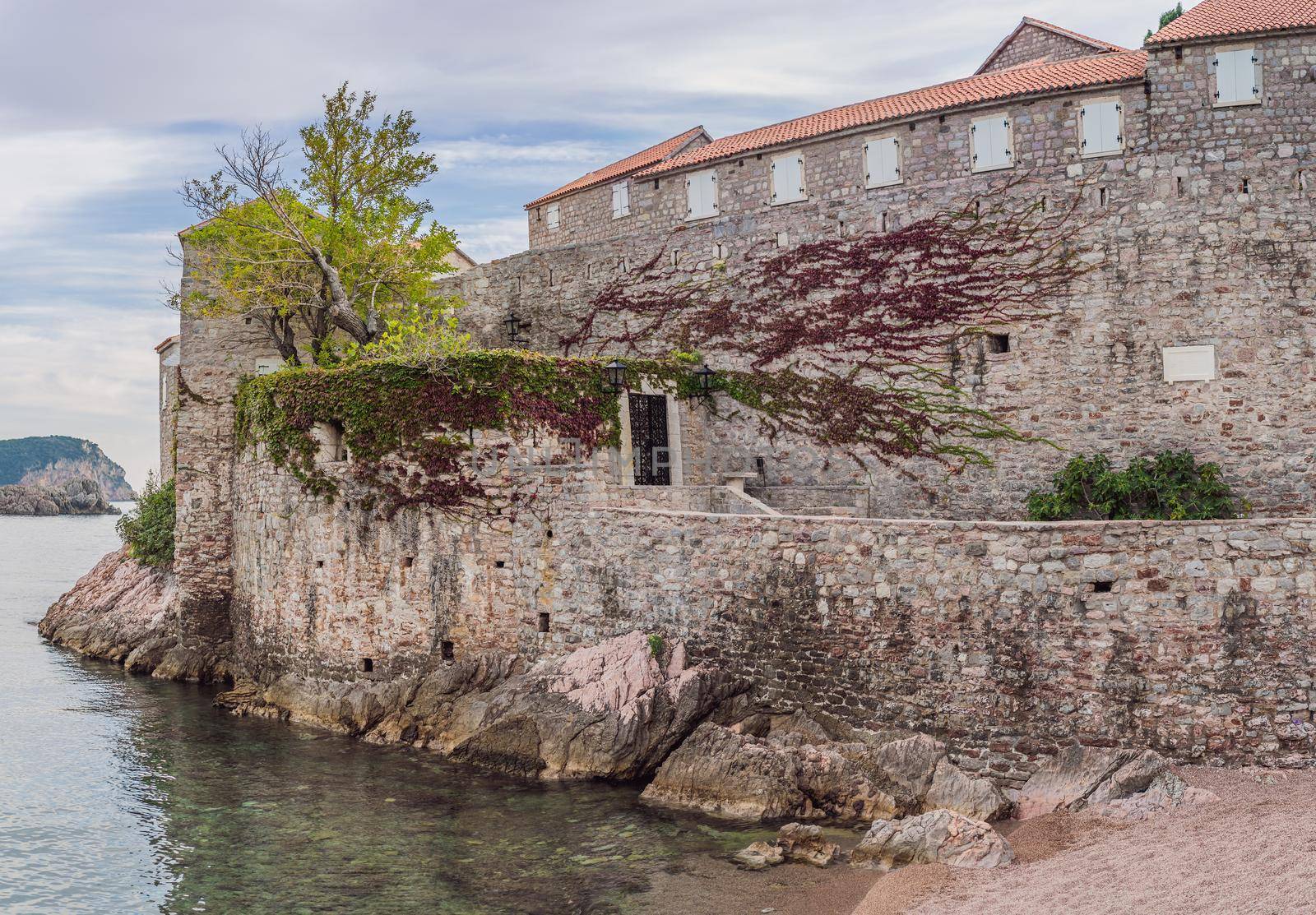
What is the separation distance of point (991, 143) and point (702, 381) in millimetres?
7950

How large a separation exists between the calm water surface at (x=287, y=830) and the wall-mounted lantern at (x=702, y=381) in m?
10.6

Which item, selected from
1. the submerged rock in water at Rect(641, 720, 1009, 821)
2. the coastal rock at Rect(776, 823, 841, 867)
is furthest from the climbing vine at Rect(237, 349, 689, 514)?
the coastal rock at Rect(776, 823, 841, 867)

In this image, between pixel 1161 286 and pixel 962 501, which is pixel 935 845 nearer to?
pixel 962 501

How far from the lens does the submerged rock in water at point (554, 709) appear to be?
53.2 ft

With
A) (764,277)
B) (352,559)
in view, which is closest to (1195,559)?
(764,277)

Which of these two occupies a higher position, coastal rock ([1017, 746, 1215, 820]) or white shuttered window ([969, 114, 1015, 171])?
white shuttered window ([969, 114, 1015, 171])

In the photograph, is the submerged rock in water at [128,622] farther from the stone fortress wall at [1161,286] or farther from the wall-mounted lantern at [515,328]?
the stone fortress wall at [1161,286]

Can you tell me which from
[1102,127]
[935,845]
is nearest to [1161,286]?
[1102,127]

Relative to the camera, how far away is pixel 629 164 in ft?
115

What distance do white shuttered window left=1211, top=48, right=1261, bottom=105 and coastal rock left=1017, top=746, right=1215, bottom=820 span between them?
13849mm

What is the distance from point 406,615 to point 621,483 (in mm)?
4802

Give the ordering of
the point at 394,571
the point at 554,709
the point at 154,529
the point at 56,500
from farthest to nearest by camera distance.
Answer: the point at 56,500 < the point at 154,529 < the point at 394,571 < the point at 554,709

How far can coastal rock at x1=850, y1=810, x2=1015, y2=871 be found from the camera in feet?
39.4

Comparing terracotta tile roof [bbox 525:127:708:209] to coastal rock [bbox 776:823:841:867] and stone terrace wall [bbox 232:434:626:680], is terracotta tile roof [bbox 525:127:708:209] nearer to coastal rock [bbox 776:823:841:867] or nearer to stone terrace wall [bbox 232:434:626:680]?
stone terrace wall [bbox 232:434:626:680]
